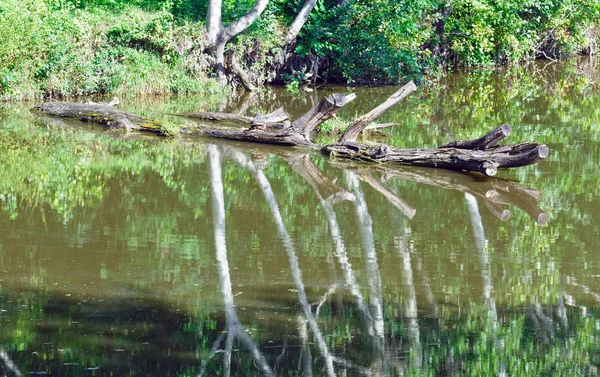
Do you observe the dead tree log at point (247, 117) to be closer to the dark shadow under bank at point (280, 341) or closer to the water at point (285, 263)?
the water at point (285, 263)

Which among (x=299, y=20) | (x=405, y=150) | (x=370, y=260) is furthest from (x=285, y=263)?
(x=299, y=20)

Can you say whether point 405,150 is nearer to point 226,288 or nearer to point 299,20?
point 226,288

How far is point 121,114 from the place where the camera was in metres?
19.2

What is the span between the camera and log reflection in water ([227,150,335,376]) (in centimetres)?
741

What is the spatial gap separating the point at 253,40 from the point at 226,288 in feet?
64.1

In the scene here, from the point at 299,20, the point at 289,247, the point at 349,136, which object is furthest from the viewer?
the point at 299,20

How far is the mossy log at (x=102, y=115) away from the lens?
18.7m

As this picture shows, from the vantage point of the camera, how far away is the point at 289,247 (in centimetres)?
1026

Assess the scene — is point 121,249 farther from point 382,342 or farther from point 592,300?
point 592,300

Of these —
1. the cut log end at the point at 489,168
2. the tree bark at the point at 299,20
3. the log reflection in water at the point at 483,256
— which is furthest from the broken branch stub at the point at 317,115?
the tree bark at the point at 299,20

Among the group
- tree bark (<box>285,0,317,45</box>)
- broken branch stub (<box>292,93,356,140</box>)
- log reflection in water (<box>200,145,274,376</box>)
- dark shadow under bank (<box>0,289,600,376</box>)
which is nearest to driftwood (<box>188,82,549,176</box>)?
broken branch stub (<box>292,93,356,140</box>)

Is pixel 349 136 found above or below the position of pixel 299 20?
below

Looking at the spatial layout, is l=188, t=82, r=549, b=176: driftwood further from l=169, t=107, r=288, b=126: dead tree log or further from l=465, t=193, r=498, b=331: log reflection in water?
l=465, t=193, r=498, b=331: log reflection in water

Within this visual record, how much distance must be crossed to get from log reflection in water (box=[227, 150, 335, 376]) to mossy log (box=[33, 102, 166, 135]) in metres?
2.76
